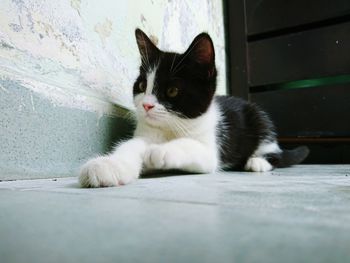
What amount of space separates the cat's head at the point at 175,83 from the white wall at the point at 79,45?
5.5 inches

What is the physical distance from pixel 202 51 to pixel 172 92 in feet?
0.69

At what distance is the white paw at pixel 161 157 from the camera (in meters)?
0.97

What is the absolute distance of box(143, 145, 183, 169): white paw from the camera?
0.97m

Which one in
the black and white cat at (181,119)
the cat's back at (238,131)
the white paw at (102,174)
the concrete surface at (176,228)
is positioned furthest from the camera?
the cat's back at (238,131)

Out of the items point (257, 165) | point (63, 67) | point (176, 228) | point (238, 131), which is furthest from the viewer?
point (238, 131)

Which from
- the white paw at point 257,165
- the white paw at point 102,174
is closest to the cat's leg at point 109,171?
the white paw at point 102,174

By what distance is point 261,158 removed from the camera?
1.62 m

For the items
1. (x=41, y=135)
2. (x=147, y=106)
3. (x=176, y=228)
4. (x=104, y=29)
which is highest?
(x=104, y=29)

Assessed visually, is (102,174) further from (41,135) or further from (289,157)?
(289,157)

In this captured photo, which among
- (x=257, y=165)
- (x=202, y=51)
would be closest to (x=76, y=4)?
(x=202, y=51)

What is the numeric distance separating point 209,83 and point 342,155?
141cm

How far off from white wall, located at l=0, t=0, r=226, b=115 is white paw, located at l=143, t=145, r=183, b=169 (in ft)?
1.20

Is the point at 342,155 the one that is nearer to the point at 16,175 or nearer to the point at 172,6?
the point at 172,6

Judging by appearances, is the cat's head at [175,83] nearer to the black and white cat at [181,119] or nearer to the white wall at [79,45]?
the black and white cat at [181,119]
